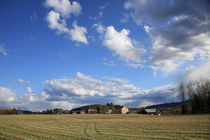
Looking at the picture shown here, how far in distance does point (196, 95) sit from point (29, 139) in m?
97.3

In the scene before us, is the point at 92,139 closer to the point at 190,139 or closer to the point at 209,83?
the point at 190,139

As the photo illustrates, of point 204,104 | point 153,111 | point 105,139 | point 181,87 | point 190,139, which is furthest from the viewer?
point 153,111

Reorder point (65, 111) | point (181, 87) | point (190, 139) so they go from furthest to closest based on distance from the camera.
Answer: point (65, 111) < point (181, 87) < point (190, 139)

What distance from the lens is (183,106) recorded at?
9675 centimetres

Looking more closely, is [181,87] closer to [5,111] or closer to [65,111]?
[65,111]

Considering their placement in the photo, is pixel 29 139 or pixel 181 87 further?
pixel 181 87

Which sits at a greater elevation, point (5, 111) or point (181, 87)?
point (181, 87)

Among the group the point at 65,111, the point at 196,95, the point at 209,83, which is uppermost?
the point at 209,83

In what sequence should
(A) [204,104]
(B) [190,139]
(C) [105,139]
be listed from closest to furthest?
(B) [190,139] < (C) [105,139] < (A) [204,104]

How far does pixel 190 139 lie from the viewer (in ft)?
58.5

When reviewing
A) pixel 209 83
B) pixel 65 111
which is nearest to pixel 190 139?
pixel 209 83

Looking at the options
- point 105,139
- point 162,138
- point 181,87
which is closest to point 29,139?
point 105,139

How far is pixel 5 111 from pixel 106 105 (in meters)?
91.5

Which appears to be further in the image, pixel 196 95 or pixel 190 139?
pixel 196 95
